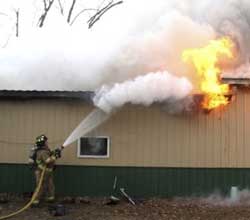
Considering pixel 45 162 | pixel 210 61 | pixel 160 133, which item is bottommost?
pixel 45 162

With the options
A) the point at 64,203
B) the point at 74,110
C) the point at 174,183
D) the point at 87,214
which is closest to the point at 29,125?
the point at 74,110

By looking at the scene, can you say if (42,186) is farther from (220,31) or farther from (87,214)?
(220,31)

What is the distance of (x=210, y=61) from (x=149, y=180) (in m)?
3.59

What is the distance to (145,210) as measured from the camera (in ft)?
42.3

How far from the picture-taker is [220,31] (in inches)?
546

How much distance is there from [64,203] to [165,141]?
3183 mm

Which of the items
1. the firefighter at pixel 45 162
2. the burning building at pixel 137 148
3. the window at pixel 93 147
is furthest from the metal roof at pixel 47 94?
the firefighter at pixel 45 162

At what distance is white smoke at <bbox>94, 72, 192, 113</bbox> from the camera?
13312mm

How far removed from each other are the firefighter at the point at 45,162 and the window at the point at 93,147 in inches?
46.9

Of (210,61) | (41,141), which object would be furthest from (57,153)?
(210,61)

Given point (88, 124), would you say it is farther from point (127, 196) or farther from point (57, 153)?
point (127, 196)

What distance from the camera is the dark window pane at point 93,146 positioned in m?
14.4

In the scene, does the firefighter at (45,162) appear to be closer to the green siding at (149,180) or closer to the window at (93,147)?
the green siding at (149,180)

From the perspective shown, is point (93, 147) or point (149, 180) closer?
point (149, 180)
